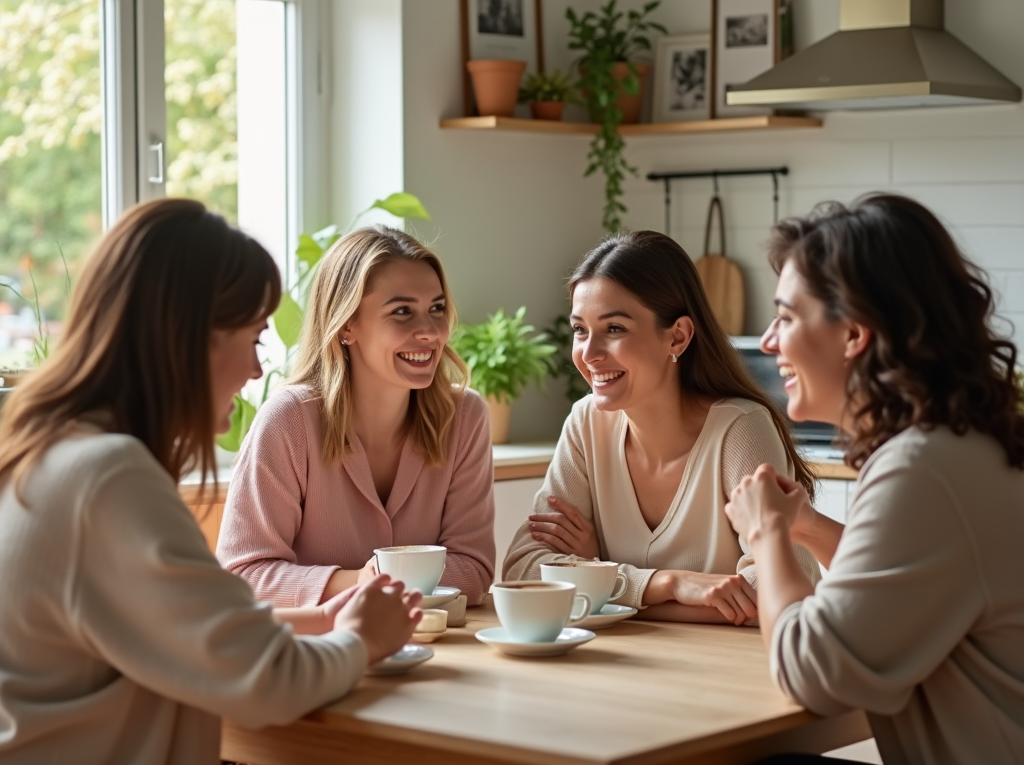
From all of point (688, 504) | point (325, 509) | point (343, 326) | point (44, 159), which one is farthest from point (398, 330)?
point (44, 159)

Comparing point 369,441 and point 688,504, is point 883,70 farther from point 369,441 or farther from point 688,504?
point 369,441

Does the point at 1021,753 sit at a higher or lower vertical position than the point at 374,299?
lower

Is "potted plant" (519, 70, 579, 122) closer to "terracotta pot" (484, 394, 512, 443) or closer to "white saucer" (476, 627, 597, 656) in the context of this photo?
"terracotta pot" (484, 394, 512, 443)

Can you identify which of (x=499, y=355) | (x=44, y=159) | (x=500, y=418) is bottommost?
(x=500, y=418)

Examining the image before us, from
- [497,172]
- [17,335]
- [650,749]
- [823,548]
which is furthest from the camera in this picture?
[497,172]

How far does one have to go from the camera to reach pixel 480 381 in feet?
13.9

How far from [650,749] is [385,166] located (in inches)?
122

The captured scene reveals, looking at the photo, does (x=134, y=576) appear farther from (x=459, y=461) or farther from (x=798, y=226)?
(x=459, y=461)

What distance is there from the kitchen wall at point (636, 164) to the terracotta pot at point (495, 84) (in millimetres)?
83

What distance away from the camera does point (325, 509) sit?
2.48 meters

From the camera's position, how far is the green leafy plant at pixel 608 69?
4621 mm

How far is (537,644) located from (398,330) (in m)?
0.85

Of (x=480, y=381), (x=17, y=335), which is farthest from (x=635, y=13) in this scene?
(x=17, y=335)

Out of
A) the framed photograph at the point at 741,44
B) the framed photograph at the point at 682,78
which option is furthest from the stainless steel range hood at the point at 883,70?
the framed photograph at the point at 682,78
